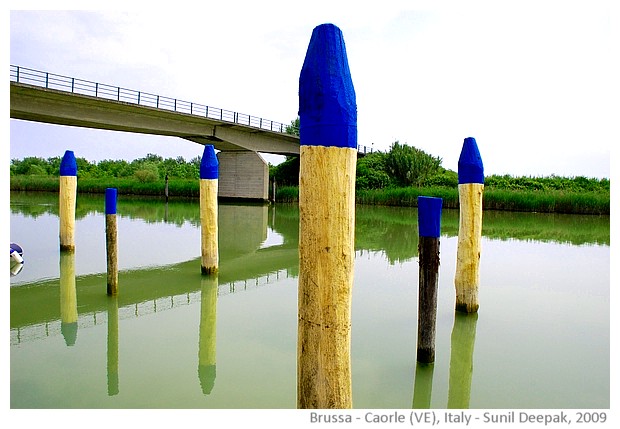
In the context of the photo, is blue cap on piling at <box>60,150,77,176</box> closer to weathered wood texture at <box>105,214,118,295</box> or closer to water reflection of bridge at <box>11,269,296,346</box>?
weathered wood texture at <box>105,214,118,295</box>

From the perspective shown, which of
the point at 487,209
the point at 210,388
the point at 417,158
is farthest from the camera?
the point at 417,158

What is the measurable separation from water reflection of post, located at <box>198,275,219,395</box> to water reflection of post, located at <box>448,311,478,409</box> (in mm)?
2398

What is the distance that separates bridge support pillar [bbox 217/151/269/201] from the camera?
3581cm

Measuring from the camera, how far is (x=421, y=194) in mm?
31109

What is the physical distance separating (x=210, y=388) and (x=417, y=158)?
35.7 meters

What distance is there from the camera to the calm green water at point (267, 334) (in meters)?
4.81

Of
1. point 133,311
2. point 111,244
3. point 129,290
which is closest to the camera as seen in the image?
point 133,311

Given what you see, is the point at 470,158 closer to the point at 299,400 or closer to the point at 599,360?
the point at 599,360

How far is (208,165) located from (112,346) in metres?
4.12

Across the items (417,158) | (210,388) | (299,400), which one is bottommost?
(210,388)

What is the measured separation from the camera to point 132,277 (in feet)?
31.6

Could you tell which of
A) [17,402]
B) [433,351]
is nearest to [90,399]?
[17,402]

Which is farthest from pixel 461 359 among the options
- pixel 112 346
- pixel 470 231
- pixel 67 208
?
pixel 67 208

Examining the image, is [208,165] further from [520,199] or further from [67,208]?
[520,199]
